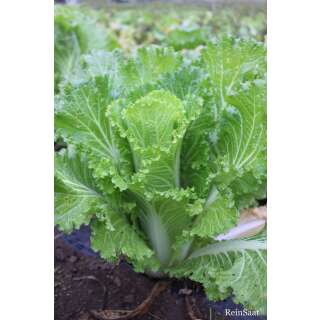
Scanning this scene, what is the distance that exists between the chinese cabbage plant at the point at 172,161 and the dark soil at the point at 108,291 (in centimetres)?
9

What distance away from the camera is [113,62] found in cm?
247

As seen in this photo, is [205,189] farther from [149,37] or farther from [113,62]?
[149,37]

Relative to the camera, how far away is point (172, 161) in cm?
204

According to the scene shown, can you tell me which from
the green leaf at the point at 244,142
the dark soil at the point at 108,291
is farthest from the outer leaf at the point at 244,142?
the dark soil at the point at 108,291

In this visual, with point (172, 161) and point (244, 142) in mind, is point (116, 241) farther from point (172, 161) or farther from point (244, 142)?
point (244, 142)

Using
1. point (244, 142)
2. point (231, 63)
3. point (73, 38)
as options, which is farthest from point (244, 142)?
point (73, 38)

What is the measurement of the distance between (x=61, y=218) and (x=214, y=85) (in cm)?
95

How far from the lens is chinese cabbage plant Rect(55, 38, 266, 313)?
1.97 metres

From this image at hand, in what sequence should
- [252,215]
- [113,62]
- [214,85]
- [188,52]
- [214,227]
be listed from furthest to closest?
[188,52], [252,215], [113,62], [214,85], [214,227]

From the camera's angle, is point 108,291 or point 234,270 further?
point 108,291

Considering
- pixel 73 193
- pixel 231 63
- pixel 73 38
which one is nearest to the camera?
pixel 73 193

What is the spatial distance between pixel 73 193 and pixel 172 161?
467 mm
